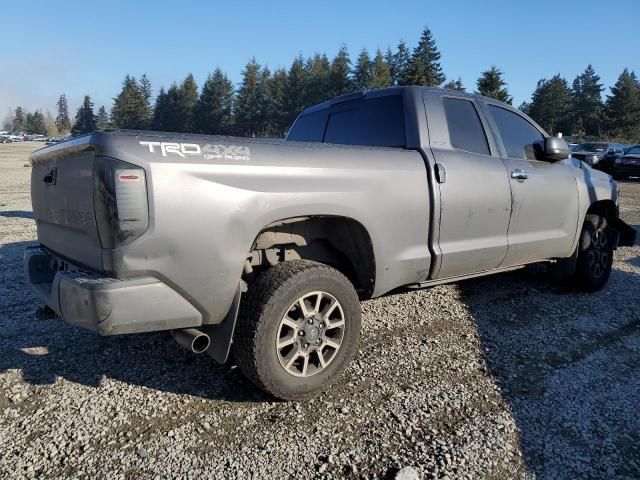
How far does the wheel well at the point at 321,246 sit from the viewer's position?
281cm

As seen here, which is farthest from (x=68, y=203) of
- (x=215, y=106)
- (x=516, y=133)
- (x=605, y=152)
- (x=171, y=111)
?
(x=171, y=111)

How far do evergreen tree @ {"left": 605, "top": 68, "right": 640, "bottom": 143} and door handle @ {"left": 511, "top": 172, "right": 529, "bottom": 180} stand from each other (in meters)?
65.3

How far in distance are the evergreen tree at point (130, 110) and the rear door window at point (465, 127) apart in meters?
88.9

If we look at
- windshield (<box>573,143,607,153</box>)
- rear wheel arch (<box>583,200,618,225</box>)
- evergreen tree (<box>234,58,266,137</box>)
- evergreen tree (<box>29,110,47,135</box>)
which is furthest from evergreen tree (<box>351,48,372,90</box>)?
evergreen tree (<box>29,110,47,135</box>)

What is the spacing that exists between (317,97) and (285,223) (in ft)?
241

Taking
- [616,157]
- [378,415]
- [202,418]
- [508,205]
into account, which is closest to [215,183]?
[202,418]

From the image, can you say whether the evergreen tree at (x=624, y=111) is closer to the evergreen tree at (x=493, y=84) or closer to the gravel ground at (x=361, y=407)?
the evergreen tree at (x=493, y=84)

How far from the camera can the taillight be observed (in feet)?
6.96

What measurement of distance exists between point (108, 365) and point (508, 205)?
3297 mm

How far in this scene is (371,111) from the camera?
3803 millimetres

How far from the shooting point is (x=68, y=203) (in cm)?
255

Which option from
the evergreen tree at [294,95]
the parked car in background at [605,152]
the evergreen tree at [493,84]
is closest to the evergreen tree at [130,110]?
the evergreen tree at [294,95]

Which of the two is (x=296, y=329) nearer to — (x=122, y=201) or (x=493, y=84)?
(x=122, y=201)

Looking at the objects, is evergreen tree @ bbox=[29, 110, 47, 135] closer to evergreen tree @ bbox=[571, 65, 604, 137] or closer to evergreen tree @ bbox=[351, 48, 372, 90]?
evergreen tree @ bbox=[351, 48, 372, 90]
